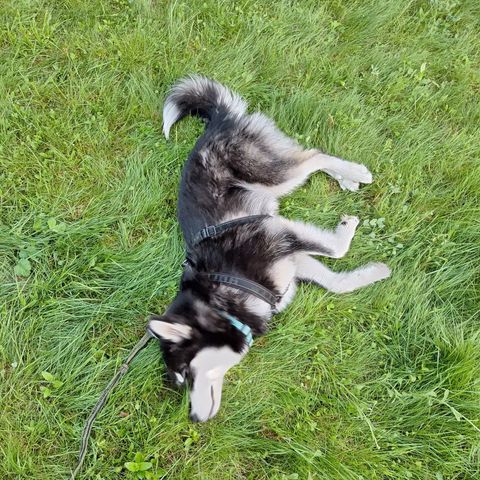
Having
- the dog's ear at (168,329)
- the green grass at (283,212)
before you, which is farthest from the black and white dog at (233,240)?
the green grass at (283,212)

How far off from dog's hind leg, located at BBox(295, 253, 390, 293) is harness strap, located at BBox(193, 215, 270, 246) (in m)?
0.50

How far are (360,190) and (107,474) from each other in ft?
8.98

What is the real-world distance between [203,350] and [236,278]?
0.51 metres

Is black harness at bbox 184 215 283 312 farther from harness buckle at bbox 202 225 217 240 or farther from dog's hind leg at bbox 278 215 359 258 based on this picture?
dog's hind leg at bbox 278 215 359 258

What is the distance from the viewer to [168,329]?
2654 millimetres

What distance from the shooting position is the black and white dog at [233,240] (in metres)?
2.84

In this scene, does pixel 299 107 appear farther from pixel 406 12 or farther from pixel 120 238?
pixel 120 238

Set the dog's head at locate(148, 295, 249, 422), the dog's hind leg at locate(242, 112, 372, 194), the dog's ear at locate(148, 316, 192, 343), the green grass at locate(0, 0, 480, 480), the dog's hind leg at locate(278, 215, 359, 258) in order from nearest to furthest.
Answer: the dog's ear at locate(148, 316, 192, 343) < the dog's head at locate(148, 295, 249, 422) < the green grass at locate(0, 0, 480, 480) < the dog's hind leg at locate(278, 215, 359, 258) < the dog's hind leg at locate(242, 112, 372, 194)

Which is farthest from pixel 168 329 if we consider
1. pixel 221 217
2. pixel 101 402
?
pixel 221 217

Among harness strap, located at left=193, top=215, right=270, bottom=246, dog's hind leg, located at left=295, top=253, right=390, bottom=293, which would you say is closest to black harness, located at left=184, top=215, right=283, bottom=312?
harness strap, located at left=193, top=215, right=270, bottom=246

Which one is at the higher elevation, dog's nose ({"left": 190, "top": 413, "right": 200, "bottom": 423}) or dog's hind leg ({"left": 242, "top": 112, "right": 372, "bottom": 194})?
dog's hind leg ({"left": 242, "top": 112, "right": 372, "bottom": 194})

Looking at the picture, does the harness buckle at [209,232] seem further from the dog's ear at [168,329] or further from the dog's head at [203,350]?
the dog's ear at [168,329]

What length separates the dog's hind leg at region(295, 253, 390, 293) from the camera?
316 centimetres

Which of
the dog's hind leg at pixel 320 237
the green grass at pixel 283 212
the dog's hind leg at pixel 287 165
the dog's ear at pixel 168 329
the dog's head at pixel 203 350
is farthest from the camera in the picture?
the dog's hind leg at pixel 287 165
